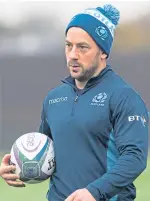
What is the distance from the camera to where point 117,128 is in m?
3.32

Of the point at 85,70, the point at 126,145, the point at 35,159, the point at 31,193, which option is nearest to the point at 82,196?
the point at 126,145

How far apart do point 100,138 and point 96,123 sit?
0.08m

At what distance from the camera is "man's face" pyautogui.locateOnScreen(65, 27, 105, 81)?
3.44 m

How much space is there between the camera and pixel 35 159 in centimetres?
358

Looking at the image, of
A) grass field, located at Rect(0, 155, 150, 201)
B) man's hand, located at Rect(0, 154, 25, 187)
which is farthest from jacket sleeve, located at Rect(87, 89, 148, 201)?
grass field, located at Rect(0, 155, 150, 201)

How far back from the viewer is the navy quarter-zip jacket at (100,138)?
320cm

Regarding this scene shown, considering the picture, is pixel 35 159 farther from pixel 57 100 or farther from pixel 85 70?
pixel 85 70

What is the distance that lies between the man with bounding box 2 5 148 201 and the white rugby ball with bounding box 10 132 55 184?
0.04m

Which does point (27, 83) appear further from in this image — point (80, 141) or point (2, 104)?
point (80, 141)

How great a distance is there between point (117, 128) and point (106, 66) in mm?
426

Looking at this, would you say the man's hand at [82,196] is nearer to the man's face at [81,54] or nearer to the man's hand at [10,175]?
the man's hand at [10,175]

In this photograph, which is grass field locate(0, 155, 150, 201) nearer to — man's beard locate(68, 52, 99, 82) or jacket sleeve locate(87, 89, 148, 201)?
man's beard locate(68, 52, 99, 82)

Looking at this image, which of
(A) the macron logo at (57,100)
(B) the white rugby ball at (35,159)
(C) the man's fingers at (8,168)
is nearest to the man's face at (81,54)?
(A) the macron logo at (57,100)

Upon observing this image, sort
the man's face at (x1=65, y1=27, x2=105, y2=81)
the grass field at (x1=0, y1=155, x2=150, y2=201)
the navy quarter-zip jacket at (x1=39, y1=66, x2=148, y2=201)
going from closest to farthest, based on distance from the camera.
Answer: the navy quarter-zip jacket at (x1=39, y1=66, x2=148, y2=201), the man's face at (x1=65, y1=27, x2=105, y2=81), the grass field at (x1=0, y1=155, x2=150, y2=201)
